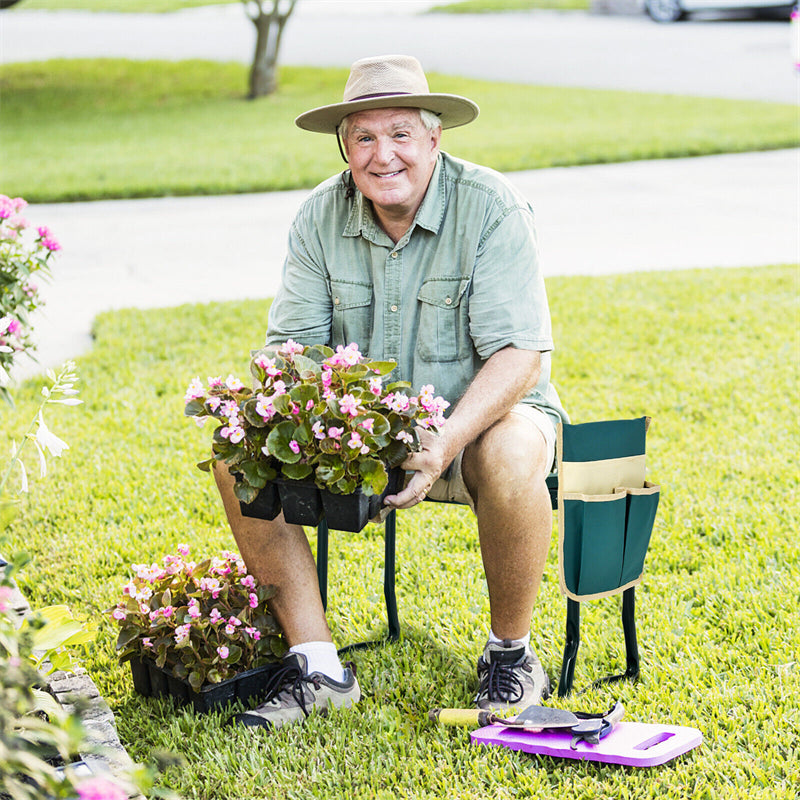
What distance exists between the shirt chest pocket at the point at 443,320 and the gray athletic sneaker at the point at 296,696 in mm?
817

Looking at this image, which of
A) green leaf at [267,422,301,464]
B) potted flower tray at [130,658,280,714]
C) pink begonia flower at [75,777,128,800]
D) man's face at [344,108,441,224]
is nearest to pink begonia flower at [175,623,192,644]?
potted flower tray at [130,658,280,714]

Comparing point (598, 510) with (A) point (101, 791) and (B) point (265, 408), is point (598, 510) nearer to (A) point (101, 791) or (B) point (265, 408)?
(B) point (265, 408)

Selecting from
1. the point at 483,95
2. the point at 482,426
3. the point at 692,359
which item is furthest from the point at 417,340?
the point at 483,95

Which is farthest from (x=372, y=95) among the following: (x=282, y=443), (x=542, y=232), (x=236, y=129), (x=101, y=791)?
(x=236, y=129)

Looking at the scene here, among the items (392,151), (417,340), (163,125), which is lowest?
(163,125)

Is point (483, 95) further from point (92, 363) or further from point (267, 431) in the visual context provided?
point (267, 431)

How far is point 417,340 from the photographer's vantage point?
9.19 ft

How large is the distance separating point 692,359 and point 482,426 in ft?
9.95

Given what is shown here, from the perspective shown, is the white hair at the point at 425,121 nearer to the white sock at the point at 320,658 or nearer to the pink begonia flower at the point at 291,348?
the pink begonia flower at the point at 291,348

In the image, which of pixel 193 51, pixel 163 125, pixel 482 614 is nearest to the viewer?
pixel 482 614

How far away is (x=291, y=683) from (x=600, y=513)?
2.74 feet

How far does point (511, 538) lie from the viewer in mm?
2566

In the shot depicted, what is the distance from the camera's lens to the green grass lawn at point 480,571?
240 cm

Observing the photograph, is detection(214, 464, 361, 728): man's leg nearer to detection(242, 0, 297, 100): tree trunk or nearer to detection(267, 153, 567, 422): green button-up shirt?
detection(267, 153, 567, 422): green button-up shirt
